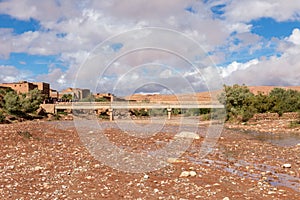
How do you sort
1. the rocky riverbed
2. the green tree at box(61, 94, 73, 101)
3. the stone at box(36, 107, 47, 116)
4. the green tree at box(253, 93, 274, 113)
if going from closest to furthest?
the rocky riverbed < the green tree at box(253, 93, 274, 113) < the stone at box(36, 107, 47, 116) < the green tree at box(61, 94, 73, 101)

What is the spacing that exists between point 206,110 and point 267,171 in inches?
1617

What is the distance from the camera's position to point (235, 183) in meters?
10.5

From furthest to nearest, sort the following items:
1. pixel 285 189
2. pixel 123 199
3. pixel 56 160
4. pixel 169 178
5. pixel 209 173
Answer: pixel 56 160 → pixel 209 173 → pixel 169 178 → pixel 285 189 → pixel 123 199

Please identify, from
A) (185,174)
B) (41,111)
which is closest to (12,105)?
(41,111)

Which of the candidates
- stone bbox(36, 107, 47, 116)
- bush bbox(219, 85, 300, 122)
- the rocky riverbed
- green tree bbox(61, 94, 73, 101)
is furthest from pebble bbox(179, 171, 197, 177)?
green tree bbox(61, 94, 73, 101)

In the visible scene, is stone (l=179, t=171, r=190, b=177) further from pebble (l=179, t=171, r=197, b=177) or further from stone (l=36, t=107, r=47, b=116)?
stone (l=36, t=107, r=47, b=116)

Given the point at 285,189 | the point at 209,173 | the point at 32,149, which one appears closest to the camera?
the point at 285,189

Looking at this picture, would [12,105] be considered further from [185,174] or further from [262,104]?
[185,174]

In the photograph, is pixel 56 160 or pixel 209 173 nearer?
pixel 209 173

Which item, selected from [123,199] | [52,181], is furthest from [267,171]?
[52,181]

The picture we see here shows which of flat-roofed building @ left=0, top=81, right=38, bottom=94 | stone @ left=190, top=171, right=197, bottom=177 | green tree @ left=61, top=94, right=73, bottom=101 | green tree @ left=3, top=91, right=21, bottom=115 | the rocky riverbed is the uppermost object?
flat-roofed building @ left=0, top=81, right=38, bottom=94

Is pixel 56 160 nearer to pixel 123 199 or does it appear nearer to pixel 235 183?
pixel 123 199

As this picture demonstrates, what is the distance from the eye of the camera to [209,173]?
12.1 m

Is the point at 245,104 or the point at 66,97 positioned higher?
the point at 66,97
